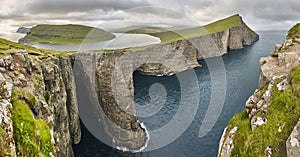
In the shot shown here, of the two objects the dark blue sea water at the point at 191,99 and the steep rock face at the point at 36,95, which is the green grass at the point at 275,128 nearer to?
the steep rock face at the point at 36,95

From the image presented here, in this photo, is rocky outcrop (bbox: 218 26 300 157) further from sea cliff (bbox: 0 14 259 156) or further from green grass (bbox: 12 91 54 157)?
sea cliff (bbox: 0 14 259 156)

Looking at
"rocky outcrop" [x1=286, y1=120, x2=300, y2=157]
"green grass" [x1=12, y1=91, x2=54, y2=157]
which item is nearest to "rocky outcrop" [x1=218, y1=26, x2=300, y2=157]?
"rocky outcrop" [x1=286, y1=120, x2=300, y2=157]

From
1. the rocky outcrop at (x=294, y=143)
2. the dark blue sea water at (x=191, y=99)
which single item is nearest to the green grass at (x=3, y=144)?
the rocky outcrop at (x=294, y=143)

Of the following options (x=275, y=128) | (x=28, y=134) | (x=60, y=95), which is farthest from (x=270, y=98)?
(x=60, y=95)

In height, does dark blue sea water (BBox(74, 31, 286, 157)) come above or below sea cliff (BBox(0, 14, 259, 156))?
below

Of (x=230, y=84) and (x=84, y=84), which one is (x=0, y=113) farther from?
(x=230, y=84)

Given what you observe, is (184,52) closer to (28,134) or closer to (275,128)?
(275,128)
